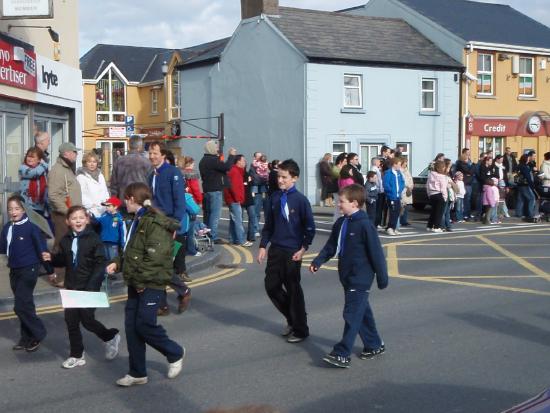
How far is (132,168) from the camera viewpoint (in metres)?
11.5

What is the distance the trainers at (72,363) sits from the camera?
704cm

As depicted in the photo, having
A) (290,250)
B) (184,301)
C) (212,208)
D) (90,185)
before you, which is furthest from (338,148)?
(290,250)

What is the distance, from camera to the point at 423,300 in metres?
9.86

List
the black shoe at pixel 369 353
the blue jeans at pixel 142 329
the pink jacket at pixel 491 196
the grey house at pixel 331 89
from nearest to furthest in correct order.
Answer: the blue jeans at pixel 142 329, the black shoe at pixel 369 353, the pink jacket at pixel 491 196, the grey house at pixel 331 89

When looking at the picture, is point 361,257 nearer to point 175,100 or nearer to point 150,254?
point 150,254

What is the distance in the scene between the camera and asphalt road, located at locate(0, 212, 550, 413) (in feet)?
19.9

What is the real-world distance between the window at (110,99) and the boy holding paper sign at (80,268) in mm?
46481

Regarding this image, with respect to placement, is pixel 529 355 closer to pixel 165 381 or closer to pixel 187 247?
pixel 165 381

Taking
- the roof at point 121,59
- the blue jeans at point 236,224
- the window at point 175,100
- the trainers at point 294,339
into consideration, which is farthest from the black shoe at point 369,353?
the roof at point 121,59

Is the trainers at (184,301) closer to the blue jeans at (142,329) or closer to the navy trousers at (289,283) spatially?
the navy trousers at (289,283)

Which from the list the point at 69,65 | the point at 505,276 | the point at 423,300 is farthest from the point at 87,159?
the point at 69,65

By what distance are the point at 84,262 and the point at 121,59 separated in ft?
165

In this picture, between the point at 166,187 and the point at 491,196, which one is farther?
the point at 491,196

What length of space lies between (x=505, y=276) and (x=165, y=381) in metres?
6.64
